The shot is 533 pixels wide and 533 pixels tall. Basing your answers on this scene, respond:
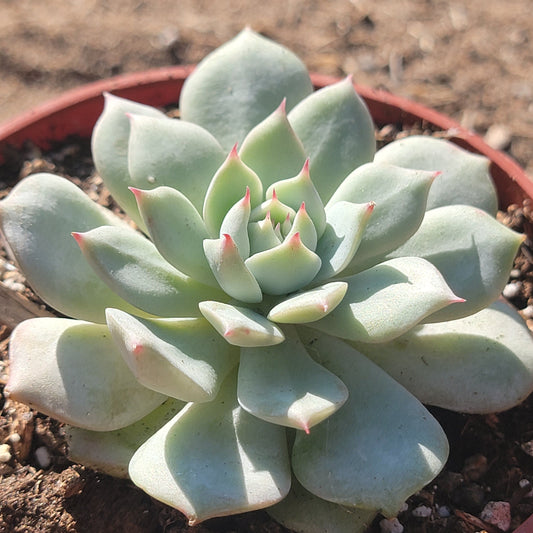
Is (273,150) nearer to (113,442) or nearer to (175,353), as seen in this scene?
(175,353)

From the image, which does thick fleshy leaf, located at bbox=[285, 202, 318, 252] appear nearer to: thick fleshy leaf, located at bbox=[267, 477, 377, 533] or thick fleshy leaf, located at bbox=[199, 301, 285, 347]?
thick fleshy leaf, located at bbox=[199, 301, 285, 347]

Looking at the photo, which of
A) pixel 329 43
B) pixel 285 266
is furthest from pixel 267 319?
pixel 329 43

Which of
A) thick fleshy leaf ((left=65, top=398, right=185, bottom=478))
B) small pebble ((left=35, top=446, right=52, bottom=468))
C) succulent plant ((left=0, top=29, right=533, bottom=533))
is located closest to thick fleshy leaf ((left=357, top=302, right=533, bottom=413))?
succulent plant ((left=0, top=29, right=533, bottom=533))

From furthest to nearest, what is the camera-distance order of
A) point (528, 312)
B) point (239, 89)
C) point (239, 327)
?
point (528, 312)
point (239, 89)
point (239, 327)

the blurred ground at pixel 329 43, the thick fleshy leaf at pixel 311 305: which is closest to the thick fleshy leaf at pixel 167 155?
the thick fleshy leaf at pixel 311 305

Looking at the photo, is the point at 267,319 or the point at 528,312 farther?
the point at 528,312
